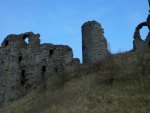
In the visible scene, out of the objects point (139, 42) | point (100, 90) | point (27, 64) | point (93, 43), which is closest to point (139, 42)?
point (139, 42)

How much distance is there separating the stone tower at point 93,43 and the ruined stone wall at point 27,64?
117 centimetres

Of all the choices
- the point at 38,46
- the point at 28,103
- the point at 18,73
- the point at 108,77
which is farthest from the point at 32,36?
the point at 108,77

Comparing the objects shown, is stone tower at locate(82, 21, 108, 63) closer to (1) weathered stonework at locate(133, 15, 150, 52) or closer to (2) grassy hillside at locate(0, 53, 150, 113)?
(2) grassy hillside at locate(0, 53, 150, 113)

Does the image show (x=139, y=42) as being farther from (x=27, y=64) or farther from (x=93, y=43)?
(x=27, y=64)

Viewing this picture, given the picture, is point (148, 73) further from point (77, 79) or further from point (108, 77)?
point (77, 79)

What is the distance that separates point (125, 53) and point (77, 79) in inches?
176

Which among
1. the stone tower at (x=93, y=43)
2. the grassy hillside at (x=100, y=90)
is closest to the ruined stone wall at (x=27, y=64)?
the stone tower at (x=93, y=43)

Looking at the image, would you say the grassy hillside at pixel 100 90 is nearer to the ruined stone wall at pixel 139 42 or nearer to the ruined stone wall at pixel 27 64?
the ruined stone wall at pixel 27 64

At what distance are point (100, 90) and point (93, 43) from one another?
815cm

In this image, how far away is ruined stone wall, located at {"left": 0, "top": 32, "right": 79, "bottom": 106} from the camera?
105 feet

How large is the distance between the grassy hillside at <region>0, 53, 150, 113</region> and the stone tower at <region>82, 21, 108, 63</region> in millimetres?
1718

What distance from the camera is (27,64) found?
33.1 metres

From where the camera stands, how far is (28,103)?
1050 inches

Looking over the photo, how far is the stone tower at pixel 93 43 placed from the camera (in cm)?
3053
